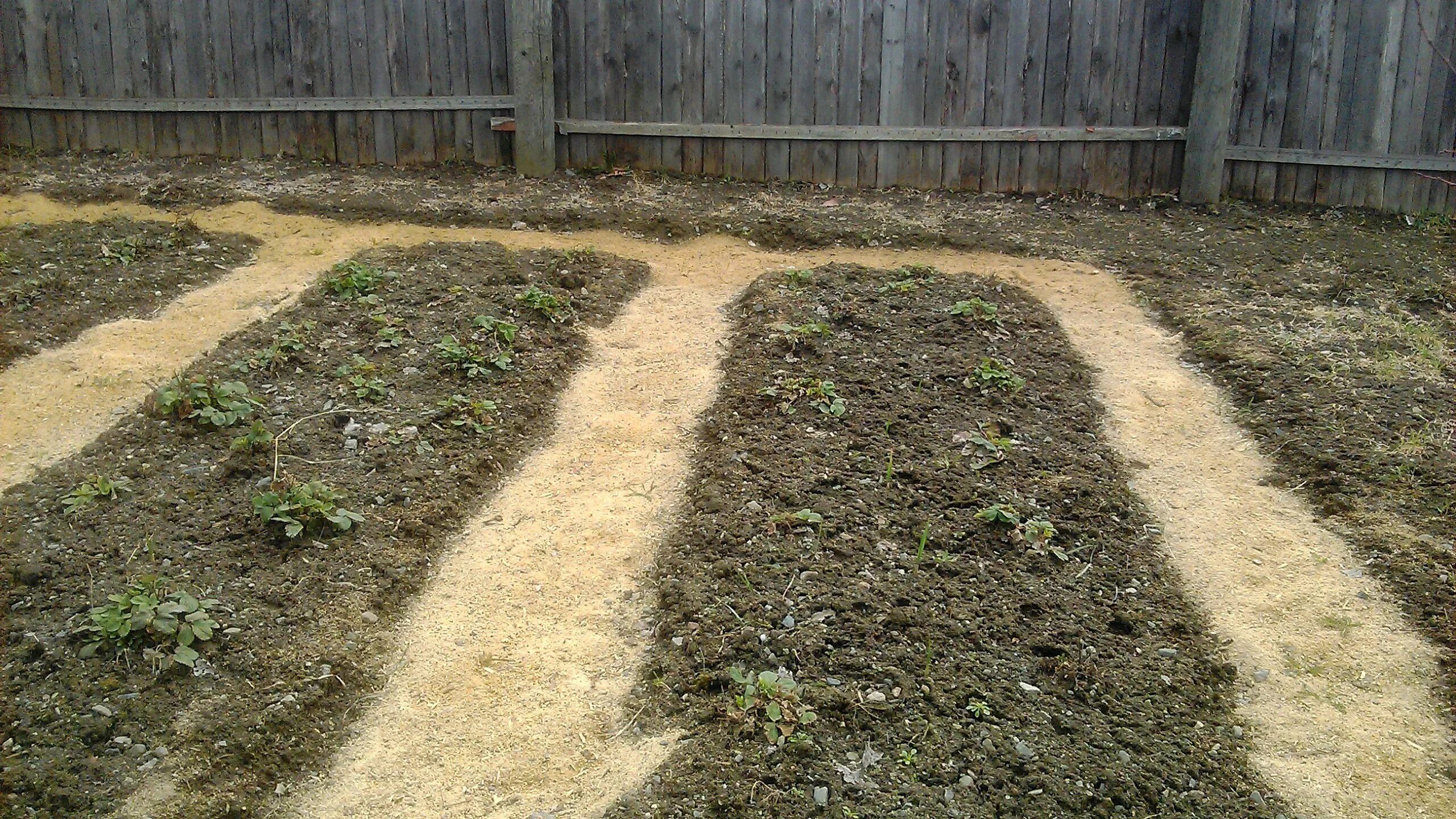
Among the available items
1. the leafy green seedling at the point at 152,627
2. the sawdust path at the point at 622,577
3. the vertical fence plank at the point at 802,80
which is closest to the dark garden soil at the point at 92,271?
the sawdust path at the point at 622,577

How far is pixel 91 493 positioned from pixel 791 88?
5.13 metres

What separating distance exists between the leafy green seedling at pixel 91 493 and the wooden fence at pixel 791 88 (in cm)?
436

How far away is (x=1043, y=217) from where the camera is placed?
7.72 meters

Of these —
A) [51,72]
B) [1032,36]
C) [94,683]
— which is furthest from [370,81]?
[94,683]

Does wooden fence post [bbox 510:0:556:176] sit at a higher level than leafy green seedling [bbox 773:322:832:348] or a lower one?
higher

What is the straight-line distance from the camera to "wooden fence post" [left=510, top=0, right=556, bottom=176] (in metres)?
7.79

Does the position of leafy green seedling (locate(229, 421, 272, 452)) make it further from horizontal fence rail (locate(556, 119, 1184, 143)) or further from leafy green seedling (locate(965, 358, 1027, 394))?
horizontal fence rail (locate(556, 119, 1184, 143))

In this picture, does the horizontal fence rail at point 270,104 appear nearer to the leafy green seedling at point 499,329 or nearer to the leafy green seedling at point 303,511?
the leafy green seedling at point 499,329

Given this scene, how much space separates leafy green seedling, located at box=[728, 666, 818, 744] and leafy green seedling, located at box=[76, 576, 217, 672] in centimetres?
152

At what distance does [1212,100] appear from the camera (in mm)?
7645

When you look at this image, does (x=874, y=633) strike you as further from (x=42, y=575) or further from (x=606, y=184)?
(x=606, y=184)

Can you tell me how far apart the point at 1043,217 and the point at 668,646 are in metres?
4.94

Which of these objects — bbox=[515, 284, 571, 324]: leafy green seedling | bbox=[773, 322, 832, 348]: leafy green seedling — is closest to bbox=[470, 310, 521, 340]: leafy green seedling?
bbox=[515, 284, 571, 324]: leafy green seedling

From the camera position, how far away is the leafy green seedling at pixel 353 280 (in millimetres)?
6069
